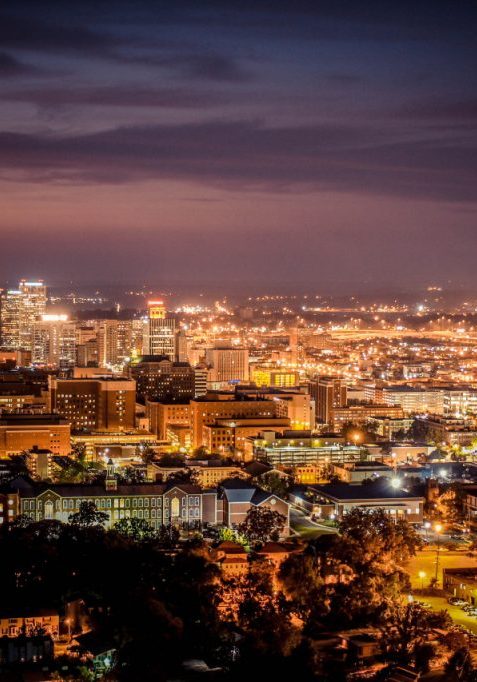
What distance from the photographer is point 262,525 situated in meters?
14.9

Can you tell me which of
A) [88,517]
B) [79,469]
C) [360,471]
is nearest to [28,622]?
[88,517]

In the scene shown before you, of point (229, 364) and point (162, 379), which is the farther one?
point (229, 364)

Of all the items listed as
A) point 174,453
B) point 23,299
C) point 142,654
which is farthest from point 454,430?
point 23,299

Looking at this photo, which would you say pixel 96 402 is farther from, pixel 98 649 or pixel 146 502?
pixel 98 649

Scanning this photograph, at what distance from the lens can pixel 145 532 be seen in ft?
49.0

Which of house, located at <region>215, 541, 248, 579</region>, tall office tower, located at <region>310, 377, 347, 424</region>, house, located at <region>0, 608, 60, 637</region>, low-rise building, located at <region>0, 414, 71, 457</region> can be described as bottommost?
house, located at <region>0, 608, 60, 637</region>

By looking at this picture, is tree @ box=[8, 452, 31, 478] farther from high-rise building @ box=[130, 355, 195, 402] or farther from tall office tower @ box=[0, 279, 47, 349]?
tall office tower @ box=[0, 279, 47, 349]

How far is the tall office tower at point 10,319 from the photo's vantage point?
4678 cm

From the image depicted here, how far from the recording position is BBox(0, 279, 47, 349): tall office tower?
46312 mm

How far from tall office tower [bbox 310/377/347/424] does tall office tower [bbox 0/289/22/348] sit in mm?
18564

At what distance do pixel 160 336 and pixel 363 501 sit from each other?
2191 cm

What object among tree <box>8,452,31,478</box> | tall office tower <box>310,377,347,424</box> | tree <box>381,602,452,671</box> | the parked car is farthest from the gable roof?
tall office tower <box>310,377,347,424</box>

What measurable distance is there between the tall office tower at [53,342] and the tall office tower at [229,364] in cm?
836

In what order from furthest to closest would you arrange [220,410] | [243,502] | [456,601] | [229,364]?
1. [229,364]
2. [220,410]
3. [243,502]
4. [456,601]
